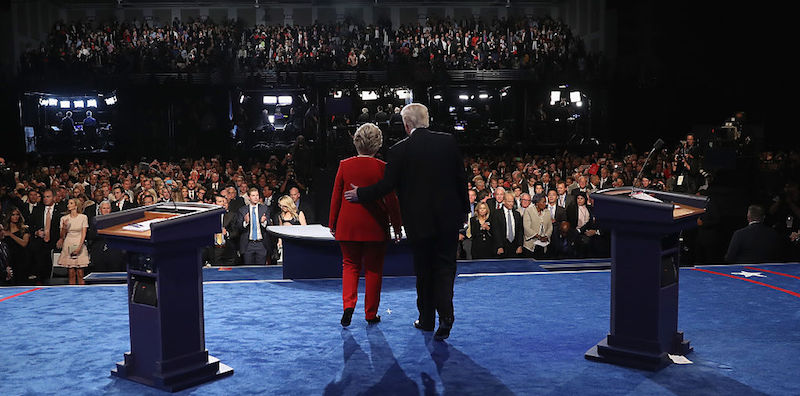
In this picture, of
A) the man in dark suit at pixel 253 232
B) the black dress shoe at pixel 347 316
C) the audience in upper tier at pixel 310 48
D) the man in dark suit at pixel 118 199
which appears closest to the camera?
the black dress shoe at pixel 347 316

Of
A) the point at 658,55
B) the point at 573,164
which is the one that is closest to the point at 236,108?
the point at 573,164

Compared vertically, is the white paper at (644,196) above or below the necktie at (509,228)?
above

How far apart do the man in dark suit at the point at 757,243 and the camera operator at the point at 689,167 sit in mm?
3609

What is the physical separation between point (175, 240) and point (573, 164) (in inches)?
490

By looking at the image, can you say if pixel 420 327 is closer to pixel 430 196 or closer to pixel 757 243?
pixel 430 196

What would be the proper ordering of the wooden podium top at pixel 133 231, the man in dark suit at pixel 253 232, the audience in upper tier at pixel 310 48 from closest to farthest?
the wooden podium top at pixel 133 231 → the man in dark suit at pixel 253 232 → the audience in upper tier at pixel 310 48

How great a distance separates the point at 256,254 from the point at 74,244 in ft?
6.34

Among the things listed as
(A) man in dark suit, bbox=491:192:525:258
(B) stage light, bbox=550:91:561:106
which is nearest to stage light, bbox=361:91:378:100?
(B) stage light, bbox=550:91:561:106

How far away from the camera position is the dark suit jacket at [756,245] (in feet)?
22.6

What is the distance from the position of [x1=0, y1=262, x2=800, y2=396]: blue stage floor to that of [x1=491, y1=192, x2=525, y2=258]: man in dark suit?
1885 millimetres

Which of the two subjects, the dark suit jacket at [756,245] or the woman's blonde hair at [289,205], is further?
the woman's blonde hair at [289,205]

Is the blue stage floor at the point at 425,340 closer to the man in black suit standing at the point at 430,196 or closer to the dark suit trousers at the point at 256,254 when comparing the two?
the man in black suit standing at the point at 430,196

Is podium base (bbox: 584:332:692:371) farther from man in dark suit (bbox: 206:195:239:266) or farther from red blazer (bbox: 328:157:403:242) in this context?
man in dark suit (bbox: 206:195:239:266)

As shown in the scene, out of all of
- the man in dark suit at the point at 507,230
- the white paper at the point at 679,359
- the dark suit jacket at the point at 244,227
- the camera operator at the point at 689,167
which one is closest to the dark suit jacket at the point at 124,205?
the dark suit jacket at the point at 244,227
